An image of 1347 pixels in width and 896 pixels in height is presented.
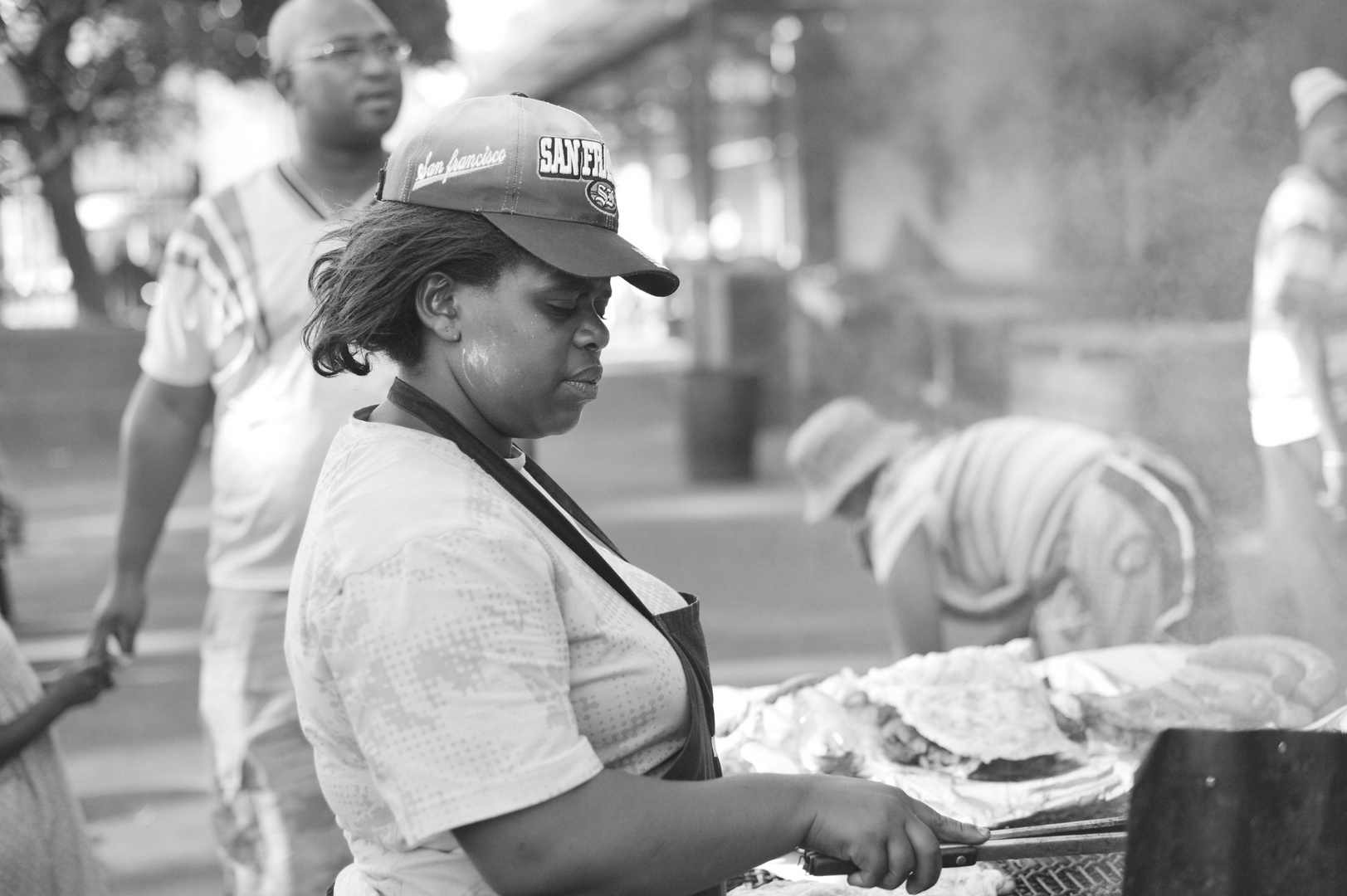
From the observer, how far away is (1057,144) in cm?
622

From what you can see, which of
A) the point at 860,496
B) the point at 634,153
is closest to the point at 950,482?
the point at 860,496

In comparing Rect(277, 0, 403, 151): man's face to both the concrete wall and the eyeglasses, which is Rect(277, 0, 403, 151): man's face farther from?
the concrete wall

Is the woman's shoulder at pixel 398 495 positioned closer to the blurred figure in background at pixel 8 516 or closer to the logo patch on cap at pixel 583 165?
the logo patch on cap at pixel 583 165

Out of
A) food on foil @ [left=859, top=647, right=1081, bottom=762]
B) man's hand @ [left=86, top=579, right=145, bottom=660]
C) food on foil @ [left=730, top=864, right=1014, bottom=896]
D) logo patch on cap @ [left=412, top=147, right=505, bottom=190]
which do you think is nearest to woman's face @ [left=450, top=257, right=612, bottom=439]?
logo patch on cap @ [left=412, top=147, right=505, bottom=190]

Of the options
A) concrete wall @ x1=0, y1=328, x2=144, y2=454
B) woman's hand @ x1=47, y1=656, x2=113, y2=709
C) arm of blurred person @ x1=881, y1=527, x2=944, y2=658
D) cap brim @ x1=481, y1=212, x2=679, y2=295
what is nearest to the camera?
cap brim @ x1=481, y1=212, x2=679, y2=295

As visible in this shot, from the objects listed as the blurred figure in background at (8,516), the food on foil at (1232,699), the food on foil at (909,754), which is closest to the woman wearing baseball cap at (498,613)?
the food on foil at (909,754)

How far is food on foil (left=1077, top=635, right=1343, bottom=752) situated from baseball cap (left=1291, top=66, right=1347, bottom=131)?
230 cm

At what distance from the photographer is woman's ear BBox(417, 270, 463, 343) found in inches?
60.2

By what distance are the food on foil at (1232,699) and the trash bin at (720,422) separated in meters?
7.68

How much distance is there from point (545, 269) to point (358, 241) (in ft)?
0.71

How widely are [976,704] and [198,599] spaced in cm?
652

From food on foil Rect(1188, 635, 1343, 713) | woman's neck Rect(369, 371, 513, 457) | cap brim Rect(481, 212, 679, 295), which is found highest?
cap brim Rect(481, 212, 679, 295)

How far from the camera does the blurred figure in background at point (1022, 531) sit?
4.19 m

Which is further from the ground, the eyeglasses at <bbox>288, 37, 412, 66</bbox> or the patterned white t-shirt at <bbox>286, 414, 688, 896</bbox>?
the eyeglasses at <bbox>288, 37, 412, 66</bbox>
